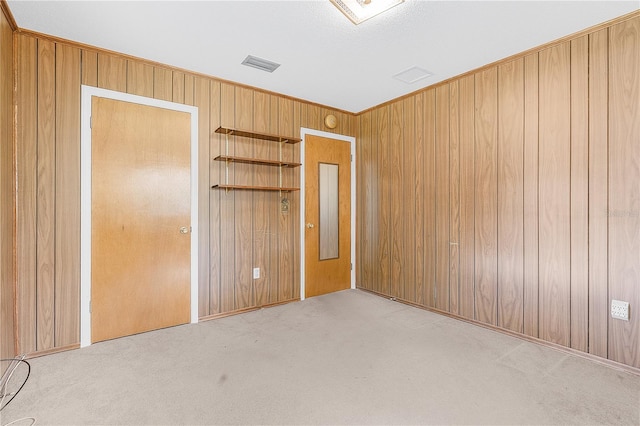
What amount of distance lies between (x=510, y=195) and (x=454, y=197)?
1.83 ft

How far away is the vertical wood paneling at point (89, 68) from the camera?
8.59 feet

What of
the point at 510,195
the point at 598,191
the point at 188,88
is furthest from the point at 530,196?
the point at 188,88

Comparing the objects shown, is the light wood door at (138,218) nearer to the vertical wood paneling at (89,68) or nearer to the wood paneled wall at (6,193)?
the vertical wood paneling at (89,68)

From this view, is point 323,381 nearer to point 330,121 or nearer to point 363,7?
point 363,7

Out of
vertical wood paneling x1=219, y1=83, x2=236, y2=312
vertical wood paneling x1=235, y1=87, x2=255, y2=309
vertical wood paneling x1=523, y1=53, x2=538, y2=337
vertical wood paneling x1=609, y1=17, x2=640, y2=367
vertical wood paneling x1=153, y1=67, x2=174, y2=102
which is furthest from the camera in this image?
vertical wood paneling x1=235, y1=87, x2=255, y2=309

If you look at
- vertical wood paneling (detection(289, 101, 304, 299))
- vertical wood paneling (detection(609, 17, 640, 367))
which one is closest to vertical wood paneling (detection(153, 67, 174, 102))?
vertical wood paneling (detection(289, 101, 304, 299))

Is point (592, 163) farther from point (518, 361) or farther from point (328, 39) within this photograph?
point (328, 39)

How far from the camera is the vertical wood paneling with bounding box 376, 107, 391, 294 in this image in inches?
158

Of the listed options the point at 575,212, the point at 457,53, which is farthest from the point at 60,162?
the point at 575,212

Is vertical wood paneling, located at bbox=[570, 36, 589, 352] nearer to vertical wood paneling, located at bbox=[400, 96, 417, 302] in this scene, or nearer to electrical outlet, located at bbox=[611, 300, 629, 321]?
electrical outlet, located at bbox=[611, 300, 629, 321]

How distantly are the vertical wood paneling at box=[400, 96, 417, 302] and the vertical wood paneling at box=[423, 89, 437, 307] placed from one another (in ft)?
0.54

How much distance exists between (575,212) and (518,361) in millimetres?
1257

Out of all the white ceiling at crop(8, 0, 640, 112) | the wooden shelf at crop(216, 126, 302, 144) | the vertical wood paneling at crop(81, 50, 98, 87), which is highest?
the white ceiling at crop(8, 0, 640, 112)

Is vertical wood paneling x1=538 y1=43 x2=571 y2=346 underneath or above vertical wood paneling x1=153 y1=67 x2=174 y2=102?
underneath
